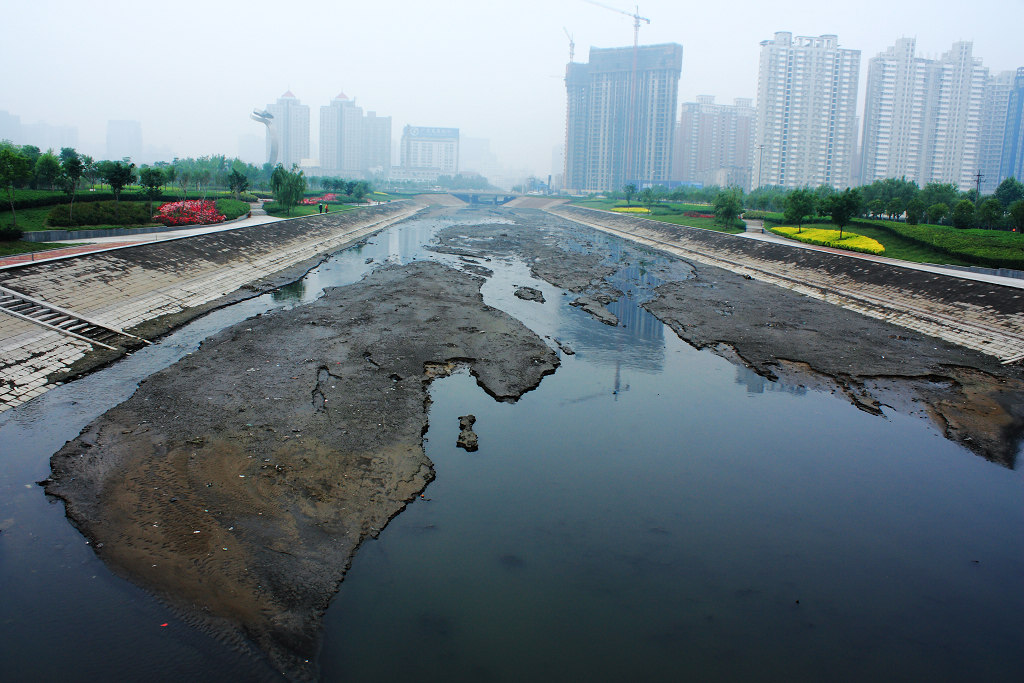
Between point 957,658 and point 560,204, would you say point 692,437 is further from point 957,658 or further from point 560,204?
point 560,204

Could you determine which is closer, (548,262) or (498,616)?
(498,616)

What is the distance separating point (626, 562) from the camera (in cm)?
1018

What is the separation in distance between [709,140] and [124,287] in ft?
599

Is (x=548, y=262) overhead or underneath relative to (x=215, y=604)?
overhead

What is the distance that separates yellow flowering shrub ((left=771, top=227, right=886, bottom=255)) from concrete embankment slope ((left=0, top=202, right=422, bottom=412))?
36.8m

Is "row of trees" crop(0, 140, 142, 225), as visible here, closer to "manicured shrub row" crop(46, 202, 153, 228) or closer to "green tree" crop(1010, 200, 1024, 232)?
"manicured shrub row" crop(46, 202, 153, 228)

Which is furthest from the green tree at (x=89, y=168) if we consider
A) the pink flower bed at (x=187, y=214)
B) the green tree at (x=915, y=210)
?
the green tree at (x=915, y=210)

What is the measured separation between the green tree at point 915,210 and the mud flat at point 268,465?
41.2 metres

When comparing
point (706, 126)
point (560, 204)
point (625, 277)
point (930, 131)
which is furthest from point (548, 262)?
point (706, 126)

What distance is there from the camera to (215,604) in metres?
8.48

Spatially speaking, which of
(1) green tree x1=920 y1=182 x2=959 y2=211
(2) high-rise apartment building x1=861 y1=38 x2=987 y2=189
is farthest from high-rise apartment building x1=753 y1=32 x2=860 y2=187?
(1) green tree x1=920 y1=182 x2=959 y2=211

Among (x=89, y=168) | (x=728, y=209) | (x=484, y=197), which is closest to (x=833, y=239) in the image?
(x=728, y=209)

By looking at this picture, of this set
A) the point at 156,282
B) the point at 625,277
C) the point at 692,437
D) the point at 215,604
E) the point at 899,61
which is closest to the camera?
the point at 215,604

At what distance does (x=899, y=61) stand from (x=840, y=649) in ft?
483
